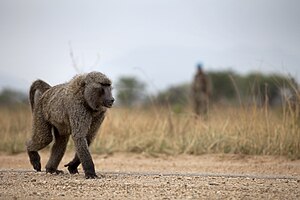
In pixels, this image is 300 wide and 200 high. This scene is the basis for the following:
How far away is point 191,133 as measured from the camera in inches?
466

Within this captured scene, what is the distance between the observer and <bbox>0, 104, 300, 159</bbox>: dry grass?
35.0 ft

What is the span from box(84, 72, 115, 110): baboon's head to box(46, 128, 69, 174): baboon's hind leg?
979mm

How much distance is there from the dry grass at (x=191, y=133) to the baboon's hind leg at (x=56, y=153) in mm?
3471

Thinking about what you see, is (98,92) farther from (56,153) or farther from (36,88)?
(36,88)

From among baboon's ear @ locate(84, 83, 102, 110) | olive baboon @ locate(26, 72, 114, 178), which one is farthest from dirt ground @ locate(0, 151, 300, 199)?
baboon's ear @ locate(84, 83, 102, 110)

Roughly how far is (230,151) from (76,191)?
5.14 m

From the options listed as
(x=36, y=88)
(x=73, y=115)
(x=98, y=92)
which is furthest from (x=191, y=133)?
(x=73, y=115)

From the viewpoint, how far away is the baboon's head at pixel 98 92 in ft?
23.9

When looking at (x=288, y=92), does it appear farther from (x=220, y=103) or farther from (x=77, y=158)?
(x=77, y=158)

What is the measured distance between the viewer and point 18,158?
11359 millimetres

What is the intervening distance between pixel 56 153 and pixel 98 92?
4.12 ft

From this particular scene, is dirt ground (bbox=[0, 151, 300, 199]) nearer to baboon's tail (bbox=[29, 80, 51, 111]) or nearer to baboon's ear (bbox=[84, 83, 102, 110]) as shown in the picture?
baboon's ear (bbox=[84, 83, 102, 110])

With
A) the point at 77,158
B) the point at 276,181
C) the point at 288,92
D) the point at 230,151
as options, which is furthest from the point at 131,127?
the point at 276,181

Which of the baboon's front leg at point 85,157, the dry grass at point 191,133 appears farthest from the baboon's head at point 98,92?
the dry grass at point 191,133
